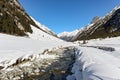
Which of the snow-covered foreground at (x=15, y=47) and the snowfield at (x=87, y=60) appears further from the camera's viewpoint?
the snow-covered foreground at (x=15, y=47)

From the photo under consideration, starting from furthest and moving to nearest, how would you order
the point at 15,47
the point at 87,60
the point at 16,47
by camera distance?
the point at 16,47
the point at 15,47
the point at 87,60

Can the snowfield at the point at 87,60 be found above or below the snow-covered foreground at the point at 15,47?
below

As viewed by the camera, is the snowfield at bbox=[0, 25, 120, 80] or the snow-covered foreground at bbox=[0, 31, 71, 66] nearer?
the snowfield at bbox=[0, 25, 120, 80]

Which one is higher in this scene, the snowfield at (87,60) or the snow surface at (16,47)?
the snow surface at (16,47)

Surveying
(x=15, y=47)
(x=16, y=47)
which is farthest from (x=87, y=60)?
(x=16, y=47)

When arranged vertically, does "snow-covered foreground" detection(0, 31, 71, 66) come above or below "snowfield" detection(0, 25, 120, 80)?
above

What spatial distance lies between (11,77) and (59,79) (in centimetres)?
292

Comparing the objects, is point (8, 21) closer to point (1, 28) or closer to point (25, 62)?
point (1, 28)

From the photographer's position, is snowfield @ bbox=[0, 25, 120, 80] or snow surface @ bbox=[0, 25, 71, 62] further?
snow surface @ bbox=[0, 25, 71, 62]

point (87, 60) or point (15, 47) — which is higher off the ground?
point (15, 47)

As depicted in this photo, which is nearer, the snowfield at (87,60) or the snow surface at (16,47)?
the snowfield at (87,60)

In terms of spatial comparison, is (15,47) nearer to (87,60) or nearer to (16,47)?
(16,47)

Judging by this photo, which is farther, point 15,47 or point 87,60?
point 15,47

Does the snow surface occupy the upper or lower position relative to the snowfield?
upper
